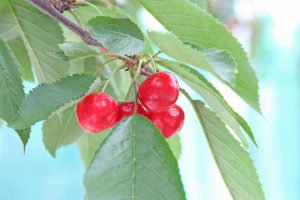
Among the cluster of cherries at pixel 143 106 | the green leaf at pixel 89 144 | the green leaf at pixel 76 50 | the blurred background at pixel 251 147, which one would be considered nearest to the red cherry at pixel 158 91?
the cluster of cherries at pixel 143 106

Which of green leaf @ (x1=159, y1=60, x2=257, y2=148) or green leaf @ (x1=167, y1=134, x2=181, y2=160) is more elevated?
green leaf @ (x1=167, y1=134, x2=181, y2=160)

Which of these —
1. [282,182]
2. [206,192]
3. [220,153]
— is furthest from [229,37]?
[282,182]

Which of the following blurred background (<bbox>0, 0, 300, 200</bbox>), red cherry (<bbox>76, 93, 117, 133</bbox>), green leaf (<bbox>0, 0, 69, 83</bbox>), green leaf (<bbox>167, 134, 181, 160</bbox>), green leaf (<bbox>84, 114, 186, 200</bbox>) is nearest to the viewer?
green leaf (<bbox>84, 114, 186, 200</bbox>)

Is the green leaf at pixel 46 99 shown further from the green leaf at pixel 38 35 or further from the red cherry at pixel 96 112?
the green leaf at pixel 38 35

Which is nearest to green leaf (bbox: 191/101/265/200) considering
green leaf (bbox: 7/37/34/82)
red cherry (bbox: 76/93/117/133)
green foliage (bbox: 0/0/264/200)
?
green foliage (bbox: 0/0/264/200)

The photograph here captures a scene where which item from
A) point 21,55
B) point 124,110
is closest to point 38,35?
point 21,55

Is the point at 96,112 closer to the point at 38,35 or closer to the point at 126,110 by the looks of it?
the point at 126,110

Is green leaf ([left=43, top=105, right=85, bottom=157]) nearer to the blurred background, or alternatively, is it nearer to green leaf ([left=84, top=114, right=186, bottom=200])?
green leaf ([left=84, top=114, right=186, bottom=200])
